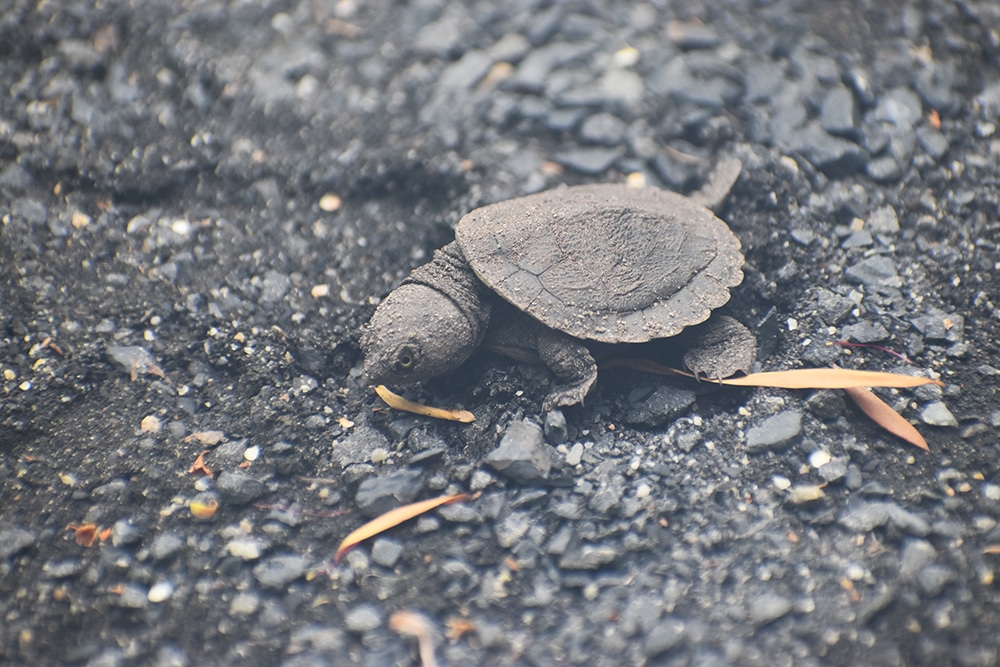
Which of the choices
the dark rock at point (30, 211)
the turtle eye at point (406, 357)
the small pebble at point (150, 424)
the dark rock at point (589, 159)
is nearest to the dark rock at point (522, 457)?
the turtle eye at point (406, 357)

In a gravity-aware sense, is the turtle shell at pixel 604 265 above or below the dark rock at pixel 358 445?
above

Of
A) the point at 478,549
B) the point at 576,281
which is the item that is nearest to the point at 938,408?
the point at 576,281

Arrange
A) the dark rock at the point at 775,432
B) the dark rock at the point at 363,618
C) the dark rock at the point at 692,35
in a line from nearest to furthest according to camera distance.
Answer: the dark rock at the point at 363,618, the dark rock at the point at 775,432, the dark rock at the point at 692,35

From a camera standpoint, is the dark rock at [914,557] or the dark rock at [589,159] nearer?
the dark rock at [914,557]

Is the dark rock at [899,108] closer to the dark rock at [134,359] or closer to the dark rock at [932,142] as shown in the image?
the dark rock at [932,142]

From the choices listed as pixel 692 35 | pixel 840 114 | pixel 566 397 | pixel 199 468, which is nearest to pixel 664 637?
pixel 566 397

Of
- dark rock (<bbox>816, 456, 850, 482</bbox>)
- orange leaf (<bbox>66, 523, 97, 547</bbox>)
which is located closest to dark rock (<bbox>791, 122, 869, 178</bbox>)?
dark rock (<bbox>816, 456, 850, 482</bbox>)

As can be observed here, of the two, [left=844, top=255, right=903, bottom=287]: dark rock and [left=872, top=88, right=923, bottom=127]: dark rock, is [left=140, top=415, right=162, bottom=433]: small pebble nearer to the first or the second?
[left=844, top=255, right=903, bottom=287]: dark rock
